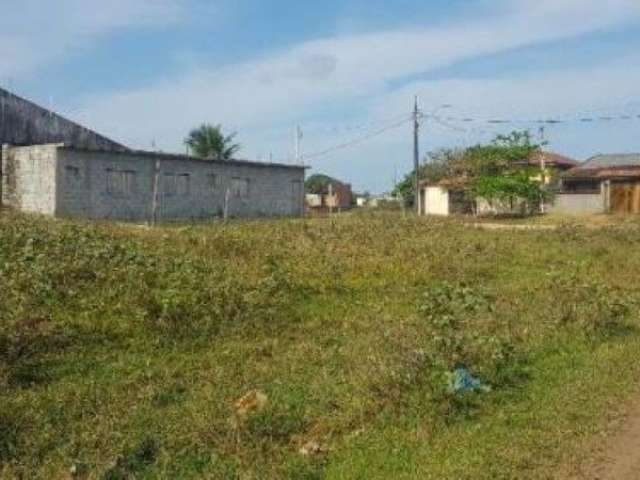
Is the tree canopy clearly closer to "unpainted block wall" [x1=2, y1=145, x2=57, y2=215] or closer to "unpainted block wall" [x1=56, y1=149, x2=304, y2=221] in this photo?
"unpainted block wall" [x1=56, y1=149, x2=304, y2=221]

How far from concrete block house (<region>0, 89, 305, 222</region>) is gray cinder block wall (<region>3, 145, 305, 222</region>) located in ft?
0.13

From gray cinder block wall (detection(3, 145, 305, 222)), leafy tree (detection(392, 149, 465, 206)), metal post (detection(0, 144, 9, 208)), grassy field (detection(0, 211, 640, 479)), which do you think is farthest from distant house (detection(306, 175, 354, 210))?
grassy field (detection(0, 211, 640, 479))

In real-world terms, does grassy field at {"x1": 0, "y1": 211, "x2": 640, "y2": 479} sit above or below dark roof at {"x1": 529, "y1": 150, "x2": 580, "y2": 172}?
below

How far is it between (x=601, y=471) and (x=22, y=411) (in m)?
4.74

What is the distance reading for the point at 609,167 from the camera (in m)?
57.2

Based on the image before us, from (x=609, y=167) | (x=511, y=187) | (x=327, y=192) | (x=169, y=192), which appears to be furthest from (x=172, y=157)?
(x=327, y=192)

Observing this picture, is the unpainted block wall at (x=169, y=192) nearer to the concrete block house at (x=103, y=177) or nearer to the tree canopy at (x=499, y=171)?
the concrete block house at (x=103, y=177)

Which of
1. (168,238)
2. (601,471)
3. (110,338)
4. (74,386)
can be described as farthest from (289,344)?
(168,238)

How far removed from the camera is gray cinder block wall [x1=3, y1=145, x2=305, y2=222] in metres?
33.2

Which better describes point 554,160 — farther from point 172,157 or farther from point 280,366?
point 280,366

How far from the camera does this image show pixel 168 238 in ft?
58.4

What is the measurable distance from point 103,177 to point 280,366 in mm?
27109

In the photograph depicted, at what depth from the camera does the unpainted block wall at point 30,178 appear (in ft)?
108

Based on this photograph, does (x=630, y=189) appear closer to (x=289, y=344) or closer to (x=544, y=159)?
(x=544, y=159)
